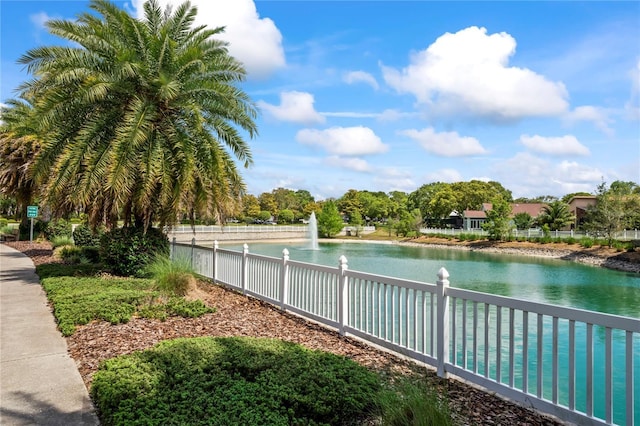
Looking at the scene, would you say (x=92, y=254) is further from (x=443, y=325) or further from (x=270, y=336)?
(x=443, y=325)

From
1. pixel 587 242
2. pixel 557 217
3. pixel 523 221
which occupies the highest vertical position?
pixel 557 217

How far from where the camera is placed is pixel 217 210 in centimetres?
1154

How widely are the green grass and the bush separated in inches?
45.4

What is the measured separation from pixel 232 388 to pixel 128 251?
848cm

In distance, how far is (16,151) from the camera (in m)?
20.4

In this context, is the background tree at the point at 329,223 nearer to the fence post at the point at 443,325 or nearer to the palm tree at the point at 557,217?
the palm tree at the point at 557,217

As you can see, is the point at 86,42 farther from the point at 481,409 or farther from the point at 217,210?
the point at 481,409

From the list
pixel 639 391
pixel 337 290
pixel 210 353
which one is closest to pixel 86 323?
pixel 210 353

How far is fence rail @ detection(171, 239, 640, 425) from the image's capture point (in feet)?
12.2

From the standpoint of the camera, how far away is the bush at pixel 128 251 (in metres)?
11.2

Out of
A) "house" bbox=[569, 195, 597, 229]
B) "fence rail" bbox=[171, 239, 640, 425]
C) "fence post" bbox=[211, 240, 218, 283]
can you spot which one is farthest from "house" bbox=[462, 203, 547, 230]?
"fence post" bbox=[211, 240, 218, 283]

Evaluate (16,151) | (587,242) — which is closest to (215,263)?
→ (16,151)

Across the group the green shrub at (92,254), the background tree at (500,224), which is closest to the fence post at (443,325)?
the green shrub at (92,254)

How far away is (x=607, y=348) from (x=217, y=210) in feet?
31.6
